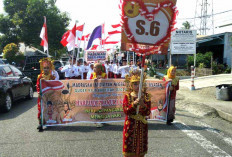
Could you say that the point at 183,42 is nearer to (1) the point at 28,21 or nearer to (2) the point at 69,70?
(2) the point at 69,70

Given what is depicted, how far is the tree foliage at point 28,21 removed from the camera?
94.4 feet

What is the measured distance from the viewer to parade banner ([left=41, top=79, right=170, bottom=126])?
6.38 meters

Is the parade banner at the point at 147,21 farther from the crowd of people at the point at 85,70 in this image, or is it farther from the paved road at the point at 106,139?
the crowd of people at the point at 85,70

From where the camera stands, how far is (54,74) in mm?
6953

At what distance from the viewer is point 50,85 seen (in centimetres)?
639

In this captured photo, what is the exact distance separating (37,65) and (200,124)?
1165 centimetres

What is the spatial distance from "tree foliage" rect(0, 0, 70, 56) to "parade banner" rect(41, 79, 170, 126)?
24.9 metres

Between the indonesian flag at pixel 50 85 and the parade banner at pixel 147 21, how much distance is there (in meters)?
3.60

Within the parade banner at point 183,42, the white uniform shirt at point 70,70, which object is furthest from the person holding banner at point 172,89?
the parade banner at point 183,42

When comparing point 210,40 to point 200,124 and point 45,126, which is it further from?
point 45,126

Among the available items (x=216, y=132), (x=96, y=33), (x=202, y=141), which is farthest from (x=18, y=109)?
(x=216, y=132)

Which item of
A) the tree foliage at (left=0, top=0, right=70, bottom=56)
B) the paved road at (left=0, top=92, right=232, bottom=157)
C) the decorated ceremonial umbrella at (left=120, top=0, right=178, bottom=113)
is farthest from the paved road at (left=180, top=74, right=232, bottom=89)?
the tree foliage at (left=0, top=0, right=70, bottom=56)

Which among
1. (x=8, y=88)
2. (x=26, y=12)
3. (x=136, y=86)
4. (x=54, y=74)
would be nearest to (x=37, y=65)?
(x=8, y=88)

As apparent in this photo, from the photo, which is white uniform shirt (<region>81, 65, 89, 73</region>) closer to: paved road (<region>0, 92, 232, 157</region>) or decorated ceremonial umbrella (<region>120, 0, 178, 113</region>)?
paved road (<region>0, 92, 232, 157</region>)
